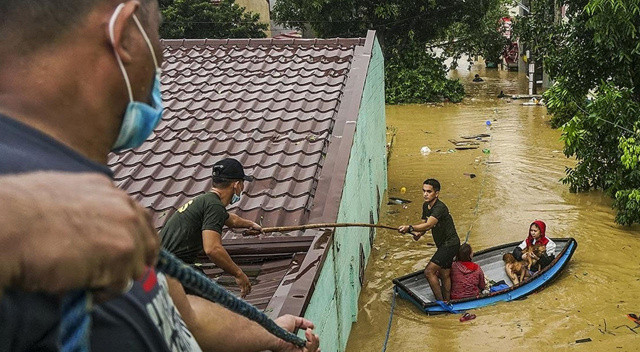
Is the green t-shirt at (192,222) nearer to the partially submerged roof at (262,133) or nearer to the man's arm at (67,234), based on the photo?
the partially submerged roof at (262,133)

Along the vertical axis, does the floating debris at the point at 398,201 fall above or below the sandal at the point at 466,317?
above

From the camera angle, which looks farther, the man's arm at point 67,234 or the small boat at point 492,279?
the small boat at point 492,279

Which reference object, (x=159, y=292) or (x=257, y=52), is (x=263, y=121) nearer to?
(x=257, y=52)

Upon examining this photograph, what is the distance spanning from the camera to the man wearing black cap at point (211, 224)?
194 inches

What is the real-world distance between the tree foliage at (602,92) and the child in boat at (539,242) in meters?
2.37

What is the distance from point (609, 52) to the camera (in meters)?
12.3

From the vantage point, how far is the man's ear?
1.33 m

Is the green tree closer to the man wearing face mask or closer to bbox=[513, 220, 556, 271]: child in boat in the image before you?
bbox=[513, 220, 556, 271]: child in boat

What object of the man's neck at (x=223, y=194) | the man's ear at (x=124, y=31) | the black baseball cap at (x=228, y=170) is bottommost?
the man's neck at (x=223, y=194)

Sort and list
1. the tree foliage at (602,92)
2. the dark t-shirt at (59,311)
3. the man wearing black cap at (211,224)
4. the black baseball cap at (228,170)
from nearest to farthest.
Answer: the dark t-shirt at (59,311), the man wearing black cap at (211,224), the black baseball cap at (228,170), the tree foliage at (602,92)

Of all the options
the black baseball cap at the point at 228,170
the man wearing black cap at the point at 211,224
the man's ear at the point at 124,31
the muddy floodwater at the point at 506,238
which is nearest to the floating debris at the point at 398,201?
the muddy floodwater at the point at 506,238

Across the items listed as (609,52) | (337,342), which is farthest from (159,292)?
(609,52)

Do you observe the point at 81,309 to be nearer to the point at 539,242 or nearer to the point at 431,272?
the point at 431,272

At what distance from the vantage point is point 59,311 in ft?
3.40
